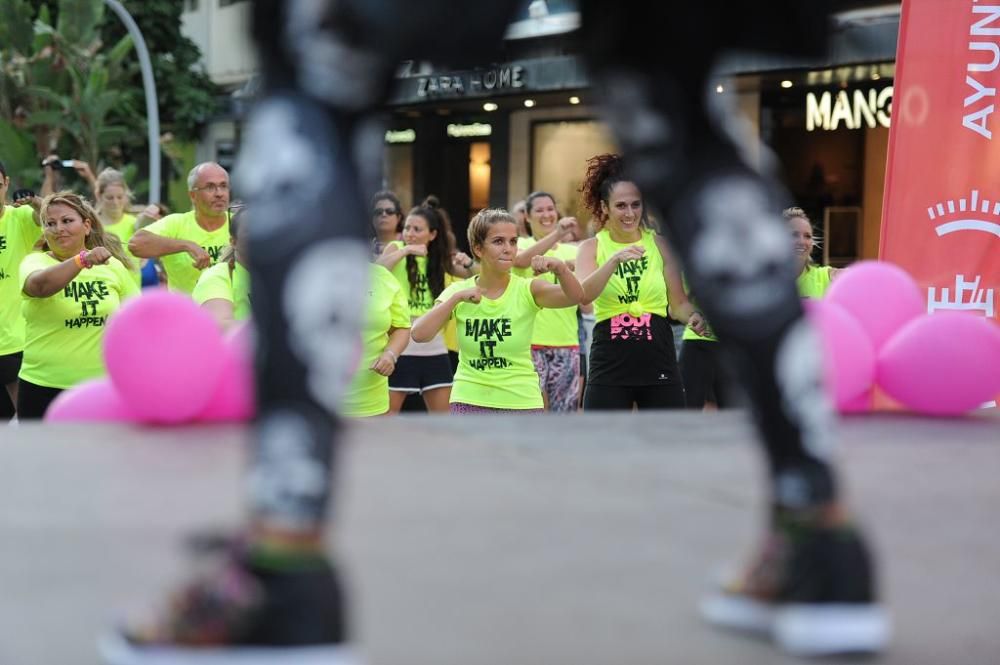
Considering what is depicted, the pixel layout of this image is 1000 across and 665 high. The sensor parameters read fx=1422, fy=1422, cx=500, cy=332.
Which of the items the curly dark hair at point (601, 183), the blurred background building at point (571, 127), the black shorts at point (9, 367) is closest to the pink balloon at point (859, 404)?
the curly dark hair at point (601, 183)

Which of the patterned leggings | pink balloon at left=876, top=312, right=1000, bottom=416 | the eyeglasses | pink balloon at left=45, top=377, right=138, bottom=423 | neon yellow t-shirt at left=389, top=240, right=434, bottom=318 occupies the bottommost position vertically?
the patterned leggings

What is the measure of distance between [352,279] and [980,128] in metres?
4.71

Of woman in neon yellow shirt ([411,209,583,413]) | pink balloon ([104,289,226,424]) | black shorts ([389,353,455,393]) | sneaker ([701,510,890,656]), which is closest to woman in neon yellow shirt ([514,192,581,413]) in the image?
black shorts ([389,353,455,393])

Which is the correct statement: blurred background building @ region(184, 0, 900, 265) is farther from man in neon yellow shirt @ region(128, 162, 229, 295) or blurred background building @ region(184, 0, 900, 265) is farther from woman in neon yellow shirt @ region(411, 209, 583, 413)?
woman in neon yellow shirt @ region(411, 209, 583, 413)

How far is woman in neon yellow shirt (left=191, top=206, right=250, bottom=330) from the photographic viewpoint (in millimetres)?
6832

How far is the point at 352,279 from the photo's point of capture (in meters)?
1.79

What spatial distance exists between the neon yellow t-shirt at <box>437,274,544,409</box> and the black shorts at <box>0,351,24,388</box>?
2801 mm

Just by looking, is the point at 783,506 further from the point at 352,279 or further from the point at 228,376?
the point at 228,376

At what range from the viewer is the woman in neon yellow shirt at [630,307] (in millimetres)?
7809

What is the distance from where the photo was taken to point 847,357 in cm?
436

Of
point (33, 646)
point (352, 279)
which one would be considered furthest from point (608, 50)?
point (33, 646)

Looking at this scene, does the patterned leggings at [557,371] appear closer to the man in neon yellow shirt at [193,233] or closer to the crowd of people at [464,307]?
the crowd of people at [464,307]

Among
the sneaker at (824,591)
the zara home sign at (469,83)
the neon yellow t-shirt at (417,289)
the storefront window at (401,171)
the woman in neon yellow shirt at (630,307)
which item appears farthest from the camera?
the storefront window at (401,171)

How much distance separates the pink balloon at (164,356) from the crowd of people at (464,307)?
2396mm
